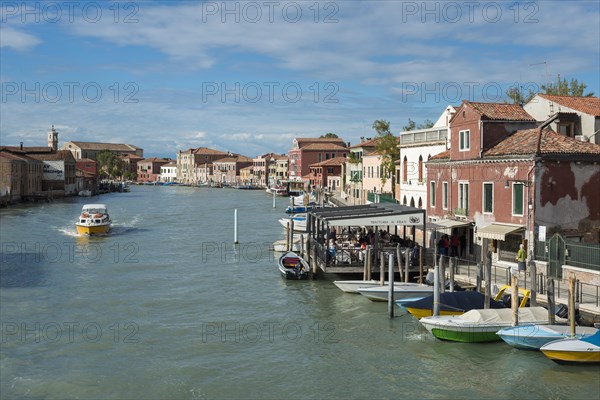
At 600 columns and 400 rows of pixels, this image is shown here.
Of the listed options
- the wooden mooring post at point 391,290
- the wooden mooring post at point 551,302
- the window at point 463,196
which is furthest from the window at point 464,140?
the wooden mooring post at point 551,302

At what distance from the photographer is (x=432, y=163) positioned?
27.8m

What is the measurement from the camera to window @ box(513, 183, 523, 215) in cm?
2148

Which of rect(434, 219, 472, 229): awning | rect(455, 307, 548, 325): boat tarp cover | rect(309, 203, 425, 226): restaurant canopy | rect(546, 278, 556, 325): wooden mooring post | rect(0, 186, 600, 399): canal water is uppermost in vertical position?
rect(309, 203, 425, 226): restaurant canopy

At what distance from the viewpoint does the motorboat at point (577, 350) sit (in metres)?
14.6

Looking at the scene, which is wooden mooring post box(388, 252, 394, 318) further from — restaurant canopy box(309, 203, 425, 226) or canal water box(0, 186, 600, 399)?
restaurant canopy box(309, 203, 425, 226)

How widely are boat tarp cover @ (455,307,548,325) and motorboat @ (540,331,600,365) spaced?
148 cm

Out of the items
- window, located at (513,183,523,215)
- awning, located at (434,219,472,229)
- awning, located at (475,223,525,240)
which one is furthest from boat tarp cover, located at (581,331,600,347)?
awning, located at (434,219,472,229)

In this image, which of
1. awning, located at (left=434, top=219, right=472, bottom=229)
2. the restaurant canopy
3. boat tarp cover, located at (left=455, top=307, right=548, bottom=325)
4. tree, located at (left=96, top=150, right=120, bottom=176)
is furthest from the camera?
tree, located at (left=96, top=150, right=120, bottom=176)

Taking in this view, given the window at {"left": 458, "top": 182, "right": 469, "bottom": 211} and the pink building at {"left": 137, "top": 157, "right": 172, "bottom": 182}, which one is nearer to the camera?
the window at {"left": 458, "top": 182, "right": 469, "bottom": 211}

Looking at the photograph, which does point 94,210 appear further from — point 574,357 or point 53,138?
point 53,138

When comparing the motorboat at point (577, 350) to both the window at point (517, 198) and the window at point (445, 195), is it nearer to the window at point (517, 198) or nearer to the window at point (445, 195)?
the window at point (517, 198)

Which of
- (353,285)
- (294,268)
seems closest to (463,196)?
(353,285)

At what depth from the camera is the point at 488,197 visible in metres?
23.3

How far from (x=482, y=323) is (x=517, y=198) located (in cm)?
668
